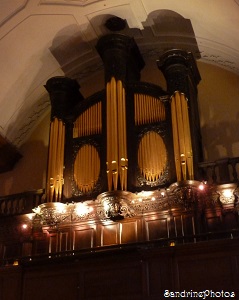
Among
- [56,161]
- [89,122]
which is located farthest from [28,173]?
[89,122]

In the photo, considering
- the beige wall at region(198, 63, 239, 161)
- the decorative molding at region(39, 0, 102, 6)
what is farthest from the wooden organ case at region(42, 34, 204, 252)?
the decorative molding at region(39, 0, 102, 6)

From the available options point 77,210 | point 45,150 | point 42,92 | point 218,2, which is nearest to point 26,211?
point 77,210

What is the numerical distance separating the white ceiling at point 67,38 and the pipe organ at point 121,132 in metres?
0.66

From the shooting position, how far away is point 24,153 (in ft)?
42.3

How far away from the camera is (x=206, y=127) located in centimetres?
1151

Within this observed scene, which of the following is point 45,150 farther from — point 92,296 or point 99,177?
point 92,296

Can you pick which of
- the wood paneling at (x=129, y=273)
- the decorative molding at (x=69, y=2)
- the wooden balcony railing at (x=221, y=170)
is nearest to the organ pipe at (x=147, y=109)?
the wooden balcony railing at (x=221, y=170)

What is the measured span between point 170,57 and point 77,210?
3646mm

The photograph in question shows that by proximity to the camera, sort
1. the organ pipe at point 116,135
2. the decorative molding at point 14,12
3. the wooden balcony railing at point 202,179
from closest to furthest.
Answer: the wooden balcony railing at point 202,179 < the organ pipe at point 116,135 < the decorative molding at point 14,12

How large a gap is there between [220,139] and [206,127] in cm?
44

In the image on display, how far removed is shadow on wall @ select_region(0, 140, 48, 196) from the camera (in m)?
12.4

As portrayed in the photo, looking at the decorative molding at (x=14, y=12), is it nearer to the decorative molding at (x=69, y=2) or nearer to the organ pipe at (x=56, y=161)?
the decorative molding at (x=69, y=2)

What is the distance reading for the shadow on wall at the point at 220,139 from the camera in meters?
11.0

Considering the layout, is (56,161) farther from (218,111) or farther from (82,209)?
A: (218,111)
